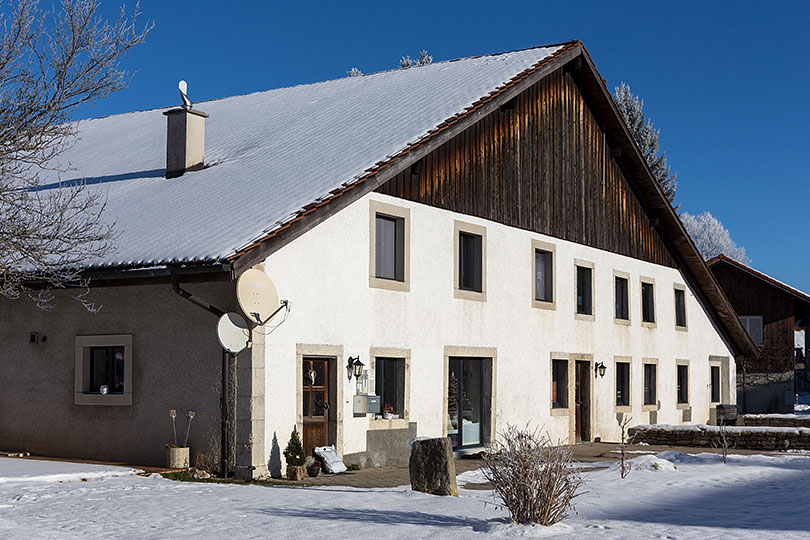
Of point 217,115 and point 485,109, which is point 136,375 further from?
point 217,115

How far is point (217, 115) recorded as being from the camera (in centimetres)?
2409

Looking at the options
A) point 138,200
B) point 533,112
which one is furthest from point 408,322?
point 533,112

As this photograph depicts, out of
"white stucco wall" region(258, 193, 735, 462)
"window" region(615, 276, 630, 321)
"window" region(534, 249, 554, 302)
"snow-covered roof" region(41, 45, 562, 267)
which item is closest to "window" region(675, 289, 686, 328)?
"white stucco wall" region(258, 193, 735, 462)

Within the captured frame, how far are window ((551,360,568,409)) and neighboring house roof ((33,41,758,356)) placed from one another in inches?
235

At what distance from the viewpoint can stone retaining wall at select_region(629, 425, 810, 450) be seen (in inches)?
853

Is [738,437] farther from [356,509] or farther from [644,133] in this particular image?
[644,133]

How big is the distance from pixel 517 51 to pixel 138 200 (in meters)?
10.1

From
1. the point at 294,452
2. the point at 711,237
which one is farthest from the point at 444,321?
the point at 711,237

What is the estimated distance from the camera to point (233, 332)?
14391mm

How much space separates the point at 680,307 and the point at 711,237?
54517mm

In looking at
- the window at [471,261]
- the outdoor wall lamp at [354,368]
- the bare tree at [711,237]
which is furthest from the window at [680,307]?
the bare tree at [711,237]

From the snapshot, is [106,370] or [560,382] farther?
[560,382]

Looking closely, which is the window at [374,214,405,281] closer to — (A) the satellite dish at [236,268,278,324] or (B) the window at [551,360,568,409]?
(A) the satellite dish at [236,268,278,324]

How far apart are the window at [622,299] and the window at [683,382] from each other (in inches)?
166
